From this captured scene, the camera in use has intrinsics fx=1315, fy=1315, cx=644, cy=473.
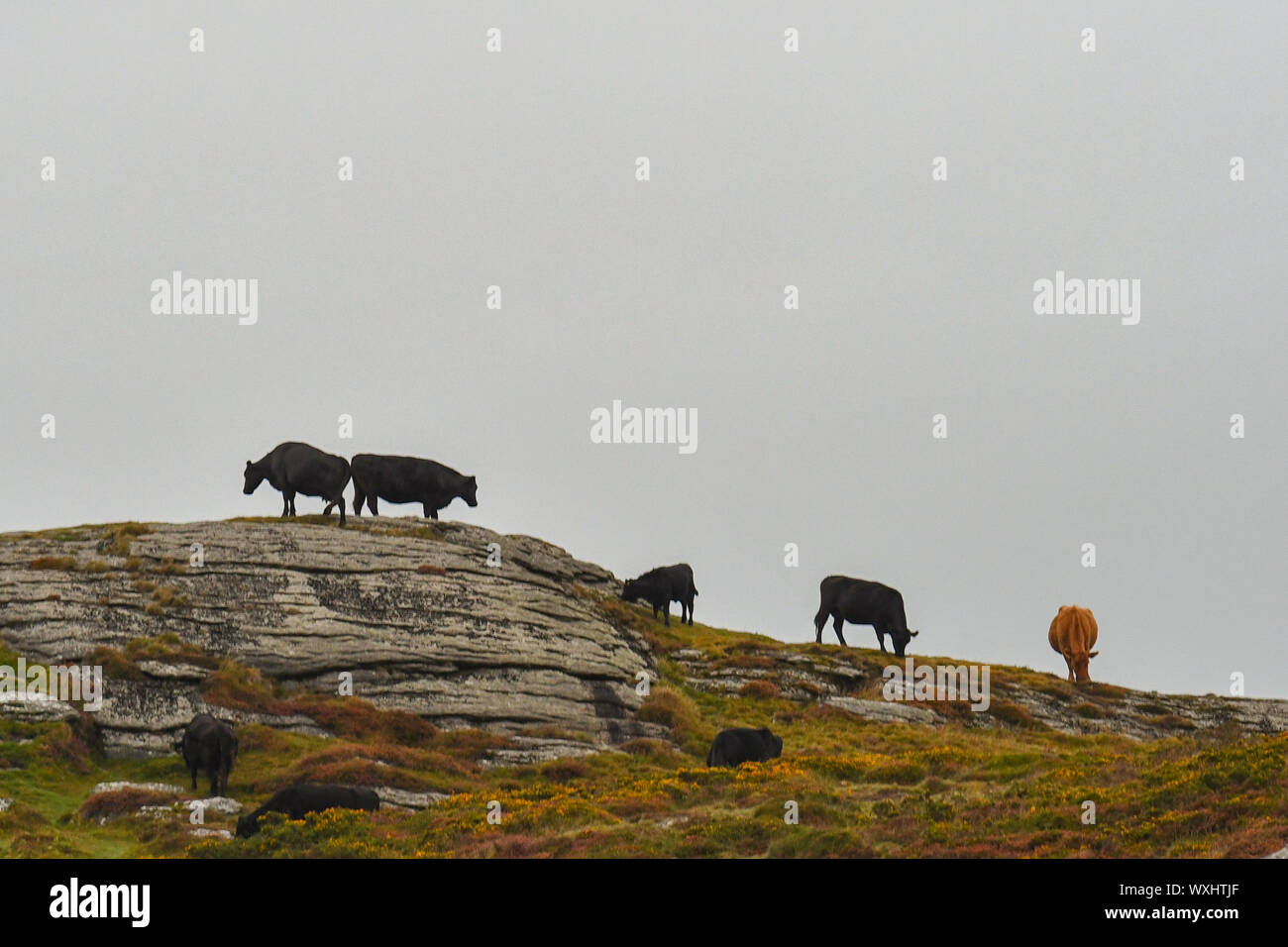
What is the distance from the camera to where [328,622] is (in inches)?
1804

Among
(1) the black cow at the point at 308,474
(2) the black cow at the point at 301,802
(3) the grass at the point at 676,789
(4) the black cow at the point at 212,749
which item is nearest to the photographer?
(3) the grass at the point at 676,789

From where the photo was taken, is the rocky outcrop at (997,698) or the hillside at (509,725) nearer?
the hillside at (509,725)

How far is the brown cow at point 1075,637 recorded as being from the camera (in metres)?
60.3

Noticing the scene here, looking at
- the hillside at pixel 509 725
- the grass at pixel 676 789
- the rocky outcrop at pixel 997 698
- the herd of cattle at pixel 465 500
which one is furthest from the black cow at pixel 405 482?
the grass at pixel 676 789

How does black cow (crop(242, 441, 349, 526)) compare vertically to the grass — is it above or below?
above

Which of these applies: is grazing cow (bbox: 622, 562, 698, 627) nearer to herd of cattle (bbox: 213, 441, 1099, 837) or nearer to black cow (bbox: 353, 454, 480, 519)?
herd of cattle (bbox: 213, 441, 1099, 837)

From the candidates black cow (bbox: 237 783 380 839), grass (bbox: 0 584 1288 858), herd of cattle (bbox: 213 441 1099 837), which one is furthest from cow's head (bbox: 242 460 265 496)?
black cow (bbox: 237 783 380 839)

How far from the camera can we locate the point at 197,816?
3039cm

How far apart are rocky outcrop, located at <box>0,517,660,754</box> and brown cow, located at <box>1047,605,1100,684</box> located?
69.0ft

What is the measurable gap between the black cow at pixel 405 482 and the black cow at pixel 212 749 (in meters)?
22.8

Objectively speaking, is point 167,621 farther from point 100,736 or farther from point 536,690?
point 536,690

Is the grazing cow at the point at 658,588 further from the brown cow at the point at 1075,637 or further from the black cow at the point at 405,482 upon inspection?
the brown cow at the point at 1075,637

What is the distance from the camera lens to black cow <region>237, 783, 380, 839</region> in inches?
1094

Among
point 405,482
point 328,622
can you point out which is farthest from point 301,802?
point 405,482
